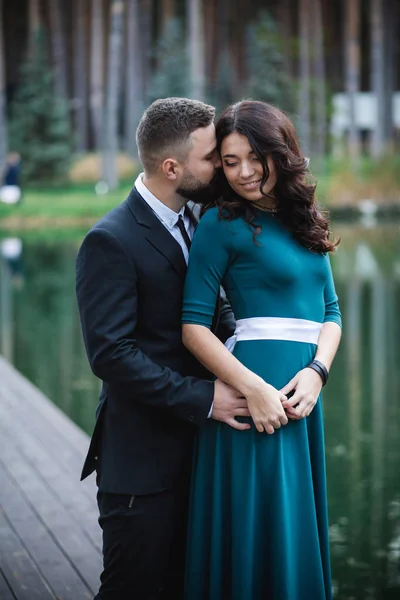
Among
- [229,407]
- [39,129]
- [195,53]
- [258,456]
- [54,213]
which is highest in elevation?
[195,53]

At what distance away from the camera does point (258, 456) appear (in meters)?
2.38

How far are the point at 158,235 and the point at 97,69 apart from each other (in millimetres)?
28896

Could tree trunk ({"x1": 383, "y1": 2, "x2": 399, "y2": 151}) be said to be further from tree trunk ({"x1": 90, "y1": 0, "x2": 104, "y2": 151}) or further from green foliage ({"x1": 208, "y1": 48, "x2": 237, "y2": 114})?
tree trunk ({"x1": 90, "y1": 0, "x2": 104, "y2": 151})

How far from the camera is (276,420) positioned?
232 centimetres

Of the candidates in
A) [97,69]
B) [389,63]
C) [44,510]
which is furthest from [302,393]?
[389,63]

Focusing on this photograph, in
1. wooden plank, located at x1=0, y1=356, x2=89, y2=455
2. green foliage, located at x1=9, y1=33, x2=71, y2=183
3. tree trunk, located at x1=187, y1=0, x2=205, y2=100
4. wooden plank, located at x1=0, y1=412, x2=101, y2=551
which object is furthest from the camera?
tree trunk, located at x1=187, y1=0, x2=205, y2=100

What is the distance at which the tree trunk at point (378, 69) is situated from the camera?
2983cm

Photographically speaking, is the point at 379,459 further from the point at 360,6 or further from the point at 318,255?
the point at 360,6

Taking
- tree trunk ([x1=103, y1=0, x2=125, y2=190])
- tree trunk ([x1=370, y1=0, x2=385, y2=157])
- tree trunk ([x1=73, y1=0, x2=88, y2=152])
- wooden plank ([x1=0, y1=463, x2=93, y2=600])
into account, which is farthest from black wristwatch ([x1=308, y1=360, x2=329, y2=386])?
tree trunk ([x1=73, y1=0, x2=88, y2=152])

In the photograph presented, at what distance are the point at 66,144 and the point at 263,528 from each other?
86.7 feet

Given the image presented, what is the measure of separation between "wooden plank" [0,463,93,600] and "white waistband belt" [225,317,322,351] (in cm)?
122

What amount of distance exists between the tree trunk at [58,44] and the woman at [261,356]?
29658mm

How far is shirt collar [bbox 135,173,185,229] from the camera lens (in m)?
2.43

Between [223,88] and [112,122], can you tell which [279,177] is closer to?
[112,122]
